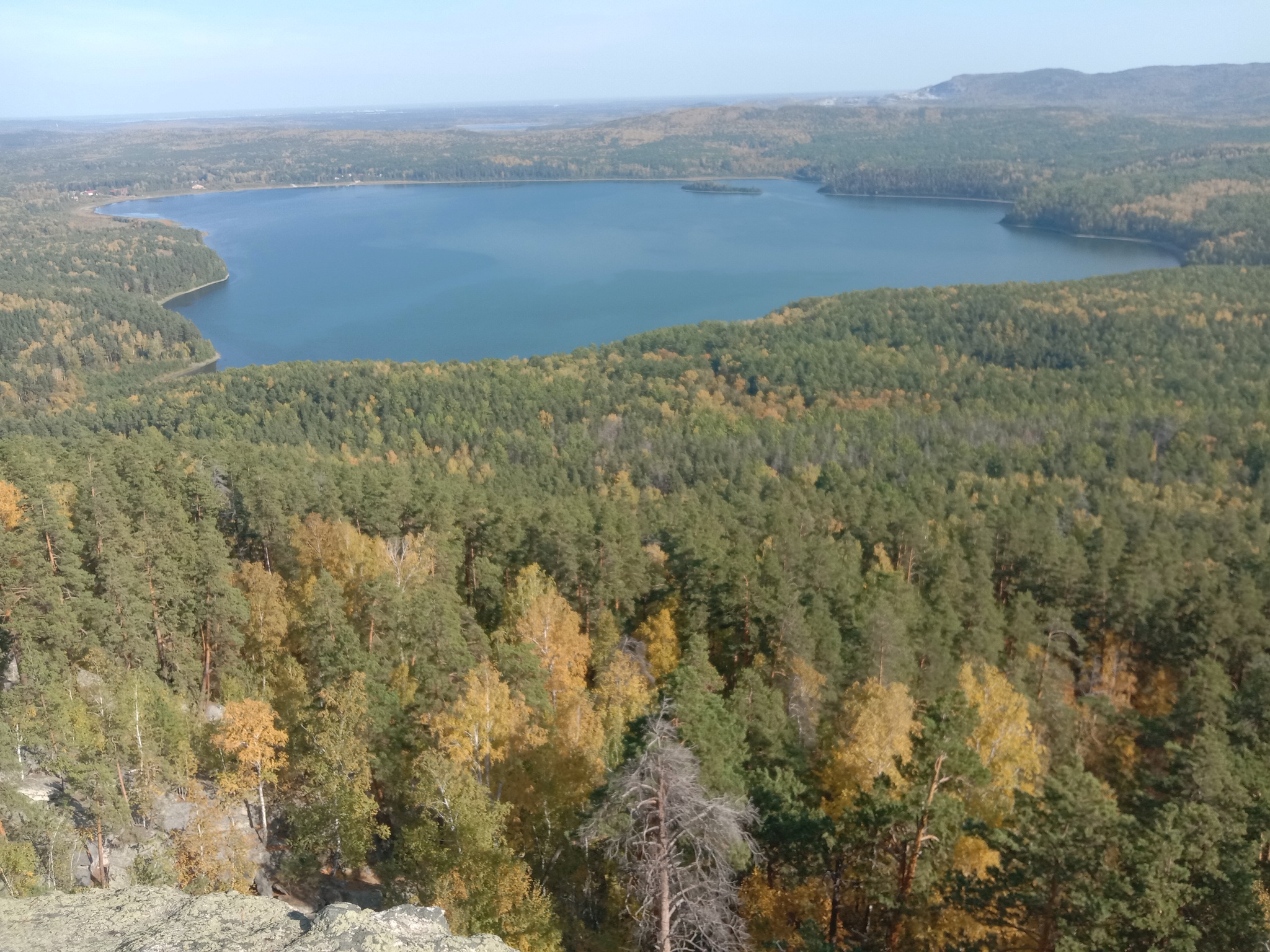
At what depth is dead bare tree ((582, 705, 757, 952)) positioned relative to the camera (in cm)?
848

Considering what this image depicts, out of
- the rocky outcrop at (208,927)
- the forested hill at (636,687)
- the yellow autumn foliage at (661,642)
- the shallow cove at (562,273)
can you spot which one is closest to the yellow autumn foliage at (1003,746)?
the forested hill at (636,687)

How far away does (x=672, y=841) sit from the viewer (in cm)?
847

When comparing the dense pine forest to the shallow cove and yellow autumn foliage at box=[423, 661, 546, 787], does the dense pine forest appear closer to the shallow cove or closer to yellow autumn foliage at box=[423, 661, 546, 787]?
yellow autumn foliage at box=[423, 661, 546, 787]

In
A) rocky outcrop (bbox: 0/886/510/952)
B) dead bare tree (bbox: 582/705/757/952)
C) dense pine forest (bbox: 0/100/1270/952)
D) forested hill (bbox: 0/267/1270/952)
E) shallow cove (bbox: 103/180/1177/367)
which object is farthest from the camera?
shallow cove (bbox: 103/180/1177/367)

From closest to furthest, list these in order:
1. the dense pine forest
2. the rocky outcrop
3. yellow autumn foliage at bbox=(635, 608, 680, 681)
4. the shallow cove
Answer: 1. the rocky outcrop
2. the dense pine forest
3. yellow autumn foliage at bbox=(635, 608, 680, 681)
4. the shallow cove

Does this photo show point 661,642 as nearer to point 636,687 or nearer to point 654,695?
point 636,687

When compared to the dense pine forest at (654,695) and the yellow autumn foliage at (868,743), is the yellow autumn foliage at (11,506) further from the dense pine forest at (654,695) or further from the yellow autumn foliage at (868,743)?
the yellow autumn foliage at (868,743)

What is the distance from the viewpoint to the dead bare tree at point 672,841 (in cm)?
848

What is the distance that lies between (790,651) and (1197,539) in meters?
23.6

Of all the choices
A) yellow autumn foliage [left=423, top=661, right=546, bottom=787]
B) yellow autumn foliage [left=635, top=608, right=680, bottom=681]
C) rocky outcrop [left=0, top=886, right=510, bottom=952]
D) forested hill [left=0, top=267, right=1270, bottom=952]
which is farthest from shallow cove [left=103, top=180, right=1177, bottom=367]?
rocky outcrop [left=0, top=886, right=510, bottom=952]

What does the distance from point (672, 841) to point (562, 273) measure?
13521 centimetres

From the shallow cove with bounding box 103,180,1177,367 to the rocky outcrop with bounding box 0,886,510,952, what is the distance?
9503cm

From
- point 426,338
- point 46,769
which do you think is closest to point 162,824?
point 46,769

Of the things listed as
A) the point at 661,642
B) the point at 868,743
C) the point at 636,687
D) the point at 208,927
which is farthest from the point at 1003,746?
the point at 208,927
